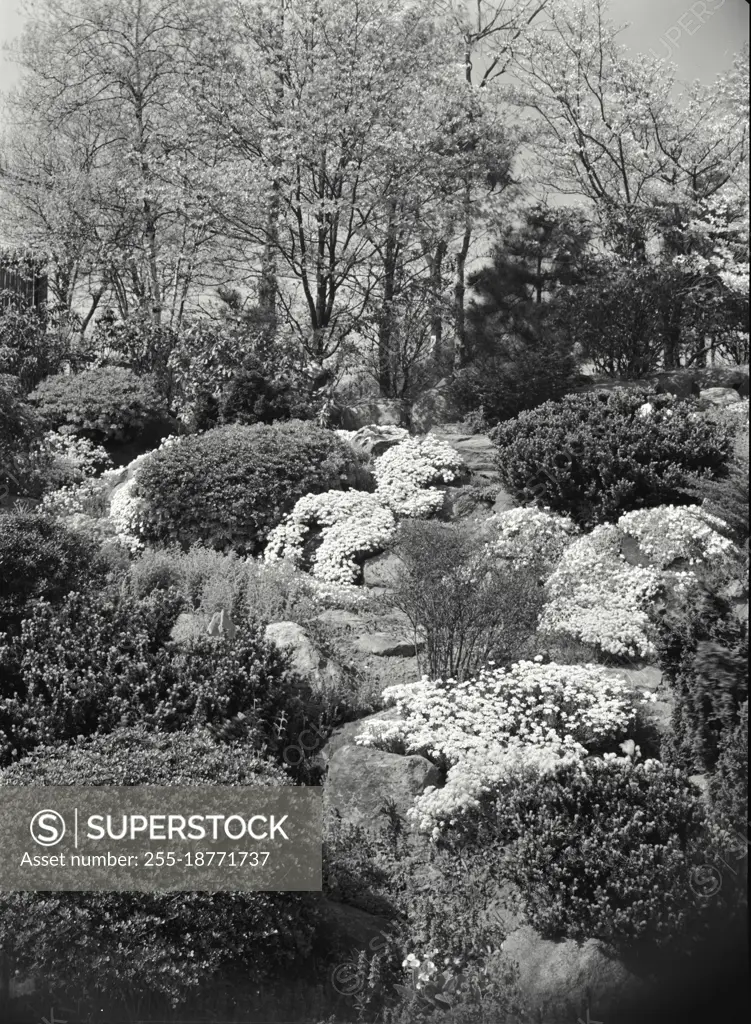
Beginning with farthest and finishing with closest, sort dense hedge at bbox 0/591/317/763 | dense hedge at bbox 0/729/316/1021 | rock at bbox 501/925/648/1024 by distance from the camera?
dense hedge at bbox 0/591/317/763 → rock at bbox 501/925/648/1024 → dense hedge at bbox 0/729/316/1021

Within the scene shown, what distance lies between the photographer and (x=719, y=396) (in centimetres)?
1144

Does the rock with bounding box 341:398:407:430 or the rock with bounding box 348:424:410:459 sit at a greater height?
the rock with bounding box 341:398:407:430

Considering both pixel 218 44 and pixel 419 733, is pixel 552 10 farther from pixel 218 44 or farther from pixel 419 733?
pixel 419 733

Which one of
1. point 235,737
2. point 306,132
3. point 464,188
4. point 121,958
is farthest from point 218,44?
point 121,958

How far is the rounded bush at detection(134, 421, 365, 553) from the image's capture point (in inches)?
374

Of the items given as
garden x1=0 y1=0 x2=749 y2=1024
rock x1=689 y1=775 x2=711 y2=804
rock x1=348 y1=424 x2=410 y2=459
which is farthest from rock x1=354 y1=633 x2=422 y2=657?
rock x1=348 y1=424 x2=410 y2=459

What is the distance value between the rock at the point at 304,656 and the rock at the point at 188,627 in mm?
470

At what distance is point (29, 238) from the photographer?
1588 centimetres

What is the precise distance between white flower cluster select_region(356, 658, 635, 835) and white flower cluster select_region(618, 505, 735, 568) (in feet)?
5.93

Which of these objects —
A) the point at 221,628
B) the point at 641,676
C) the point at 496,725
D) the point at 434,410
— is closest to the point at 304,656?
the point at 221,628

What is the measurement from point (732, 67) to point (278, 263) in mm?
10364

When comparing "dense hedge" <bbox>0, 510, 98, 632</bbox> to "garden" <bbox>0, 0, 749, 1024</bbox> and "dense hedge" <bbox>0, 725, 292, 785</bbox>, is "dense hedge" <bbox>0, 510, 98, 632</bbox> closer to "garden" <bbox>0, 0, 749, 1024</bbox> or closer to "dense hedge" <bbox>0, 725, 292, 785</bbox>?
"garden" <bbox>0, 0, 749, 1024</bbox>

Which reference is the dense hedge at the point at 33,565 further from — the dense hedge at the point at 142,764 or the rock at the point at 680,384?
the rock at the point at 680,384

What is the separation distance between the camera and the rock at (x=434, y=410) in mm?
12961
